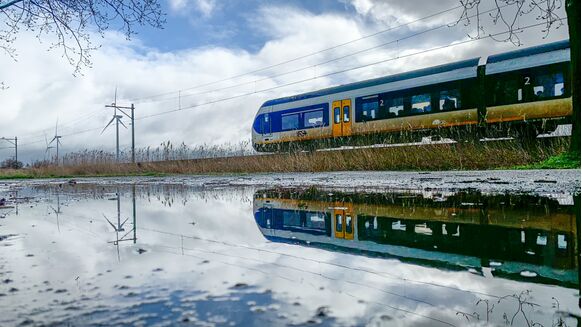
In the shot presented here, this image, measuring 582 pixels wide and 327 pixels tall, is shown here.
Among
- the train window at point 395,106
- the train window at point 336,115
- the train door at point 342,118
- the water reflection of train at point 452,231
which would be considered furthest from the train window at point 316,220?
the train window at point 336,115

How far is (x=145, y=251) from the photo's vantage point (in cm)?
147

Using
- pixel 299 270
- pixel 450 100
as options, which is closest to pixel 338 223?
pixel 299 270

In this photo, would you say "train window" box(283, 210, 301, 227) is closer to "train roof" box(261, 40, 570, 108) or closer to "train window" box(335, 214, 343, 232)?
"train window" box(335, 214, 343, 232)

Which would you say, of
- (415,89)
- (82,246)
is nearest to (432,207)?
(82,246)

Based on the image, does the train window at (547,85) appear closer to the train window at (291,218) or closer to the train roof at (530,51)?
the train roof at (530,51)

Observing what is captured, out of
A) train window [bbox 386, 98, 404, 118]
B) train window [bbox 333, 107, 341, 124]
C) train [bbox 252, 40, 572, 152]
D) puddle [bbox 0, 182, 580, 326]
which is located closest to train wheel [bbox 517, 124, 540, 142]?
train [bbox 252, 40, 572, 152]

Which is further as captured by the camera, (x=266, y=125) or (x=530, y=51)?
(x=266, y=125)

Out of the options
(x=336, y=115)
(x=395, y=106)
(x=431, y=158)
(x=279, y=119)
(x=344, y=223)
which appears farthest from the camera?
(x=279, y=119)

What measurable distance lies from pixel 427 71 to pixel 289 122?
218 inches

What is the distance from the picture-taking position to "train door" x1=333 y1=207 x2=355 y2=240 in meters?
1.77

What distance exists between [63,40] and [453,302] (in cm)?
680

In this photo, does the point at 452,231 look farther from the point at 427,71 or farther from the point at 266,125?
the point at 266,125

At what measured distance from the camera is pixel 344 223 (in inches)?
81.5

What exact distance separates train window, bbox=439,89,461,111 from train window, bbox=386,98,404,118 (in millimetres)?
1218
